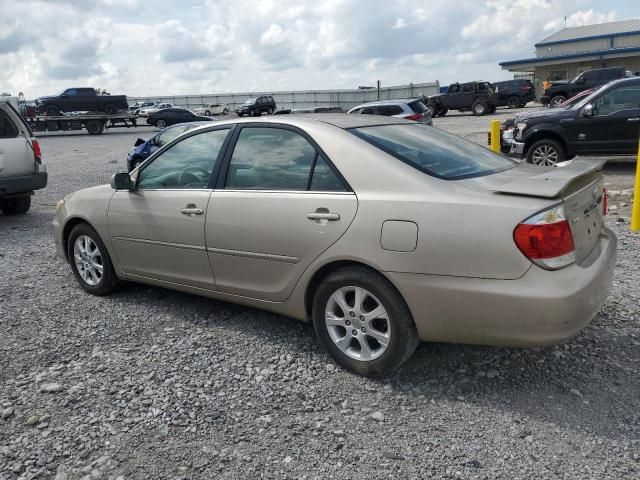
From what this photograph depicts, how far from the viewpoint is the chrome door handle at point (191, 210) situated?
411cm

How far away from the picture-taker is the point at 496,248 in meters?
2.91

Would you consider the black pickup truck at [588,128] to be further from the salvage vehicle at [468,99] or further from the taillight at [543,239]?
the salvage vehicle at [468,99]

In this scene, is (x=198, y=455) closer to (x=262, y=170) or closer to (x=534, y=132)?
(x=262, y=170)

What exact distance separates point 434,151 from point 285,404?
1.82 meters

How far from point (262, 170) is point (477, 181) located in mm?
1432

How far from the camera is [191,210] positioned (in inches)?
164

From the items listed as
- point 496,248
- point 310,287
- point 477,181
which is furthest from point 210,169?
point 496,248

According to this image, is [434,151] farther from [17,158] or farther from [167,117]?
[167,117]

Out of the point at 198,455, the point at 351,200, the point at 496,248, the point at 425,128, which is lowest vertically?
the point at 198,455

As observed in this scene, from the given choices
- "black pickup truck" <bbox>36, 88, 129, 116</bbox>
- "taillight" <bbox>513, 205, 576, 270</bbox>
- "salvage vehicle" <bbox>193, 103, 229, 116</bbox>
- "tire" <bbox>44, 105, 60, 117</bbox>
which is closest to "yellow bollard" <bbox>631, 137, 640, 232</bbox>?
"taillight" <bbox>513, 205, 576, 270</bbox>

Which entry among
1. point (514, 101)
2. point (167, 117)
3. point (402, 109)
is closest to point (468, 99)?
point (514, 101)

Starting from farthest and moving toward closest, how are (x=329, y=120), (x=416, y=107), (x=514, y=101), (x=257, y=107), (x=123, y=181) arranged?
(x=257, y=107), (x=514, y=101), (x=416, y=107), (x=123, y=181), (x=329, y=120)

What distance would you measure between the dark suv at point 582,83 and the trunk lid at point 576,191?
25.1m

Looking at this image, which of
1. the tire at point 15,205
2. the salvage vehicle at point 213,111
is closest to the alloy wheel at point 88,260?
the tire at point 15,205
